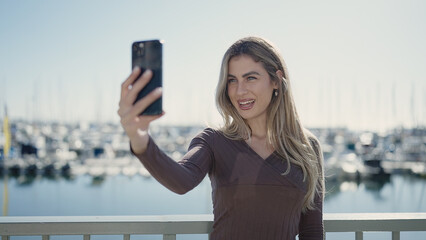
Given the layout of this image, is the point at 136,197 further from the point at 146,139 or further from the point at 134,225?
the point at 146,139

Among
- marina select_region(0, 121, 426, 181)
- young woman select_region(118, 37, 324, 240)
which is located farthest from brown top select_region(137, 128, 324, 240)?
marina select_region(0, 121, 426, 181)

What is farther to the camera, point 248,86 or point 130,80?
point 248,86

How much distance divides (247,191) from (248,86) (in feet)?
1.41

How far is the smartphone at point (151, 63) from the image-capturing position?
2.61ft

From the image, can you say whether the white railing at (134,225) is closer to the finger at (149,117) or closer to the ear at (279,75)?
the ear at (279,75)

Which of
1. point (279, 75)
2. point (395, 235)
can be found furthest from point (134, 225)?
point (395, 235)

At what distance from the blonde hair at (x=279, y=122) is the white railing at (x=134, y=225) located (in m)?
0.31

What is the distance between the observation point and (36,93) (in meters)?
40.9

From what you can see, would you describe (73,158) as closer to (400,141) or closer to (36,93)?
(36,93)

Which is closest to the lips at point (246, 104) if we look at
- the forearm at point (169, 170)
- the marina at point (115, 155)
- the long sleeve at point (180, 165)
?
the long sleeve at point (180, 165)

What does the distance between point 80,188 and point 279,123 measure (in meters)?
26.8

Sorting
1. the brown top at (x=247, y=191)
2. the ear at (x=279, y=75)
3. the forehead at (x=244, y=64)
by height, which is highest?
the forehead at (x=244, y=64)

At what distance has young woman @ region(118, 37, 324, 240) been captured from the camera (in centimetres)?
138

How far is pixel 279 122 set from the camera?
1.61 metres
